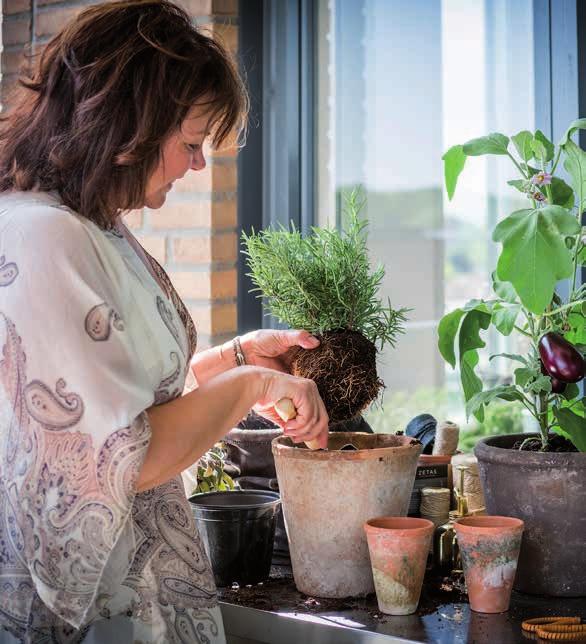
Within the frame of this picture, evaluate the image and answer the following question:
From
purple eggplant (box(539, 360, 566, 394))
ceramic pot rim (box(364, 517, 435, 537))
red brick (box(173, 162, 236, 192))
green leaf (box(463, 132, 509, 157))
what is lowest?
ceramic pot rim (box(364, 517, 435, 537))

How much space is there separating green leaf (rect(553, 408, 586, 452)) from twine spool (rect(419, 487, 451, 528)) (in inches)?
11.3

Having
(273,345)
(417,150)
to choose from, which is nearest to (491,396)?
(273,345)

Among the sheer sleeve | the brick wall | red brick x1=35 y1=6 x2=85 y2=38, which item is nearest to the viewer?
the sheer sleeve

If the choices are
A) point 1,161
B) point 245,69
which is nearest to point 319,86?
point 245,69

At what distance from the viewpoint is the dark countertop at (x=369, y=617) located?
135 centimetres

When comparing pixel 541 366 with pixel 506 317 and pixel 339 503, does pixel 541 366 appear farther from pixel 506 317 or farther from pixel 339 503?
pixel 339 503

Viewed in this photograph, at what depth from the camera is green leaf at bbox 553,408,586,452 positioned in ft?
4.81

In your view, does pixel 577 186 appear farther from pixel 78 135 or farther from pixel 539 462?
pixel 78 135

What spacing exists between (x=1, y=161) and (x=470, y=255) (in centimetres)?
124

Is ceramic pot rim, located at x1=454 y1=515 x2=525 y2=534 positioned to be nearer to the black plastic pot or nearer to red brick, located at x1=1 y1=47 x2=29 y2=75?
the black plastic pot

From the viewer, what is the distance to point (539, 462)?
146cm

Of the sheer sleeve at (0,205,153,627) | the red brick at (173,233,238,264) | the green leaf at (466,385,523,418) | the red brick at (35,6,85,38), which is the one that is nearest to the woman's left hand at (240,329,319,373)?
the green leaf at (466,385,523,418)

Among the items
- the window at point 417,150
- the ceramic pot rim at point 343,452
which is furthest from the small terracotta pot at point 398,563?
the window at point 417,150

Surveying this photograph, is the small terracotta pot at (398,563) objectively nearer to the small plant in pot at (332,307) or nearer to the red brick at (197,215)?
the small plant in pot at (332,307)
